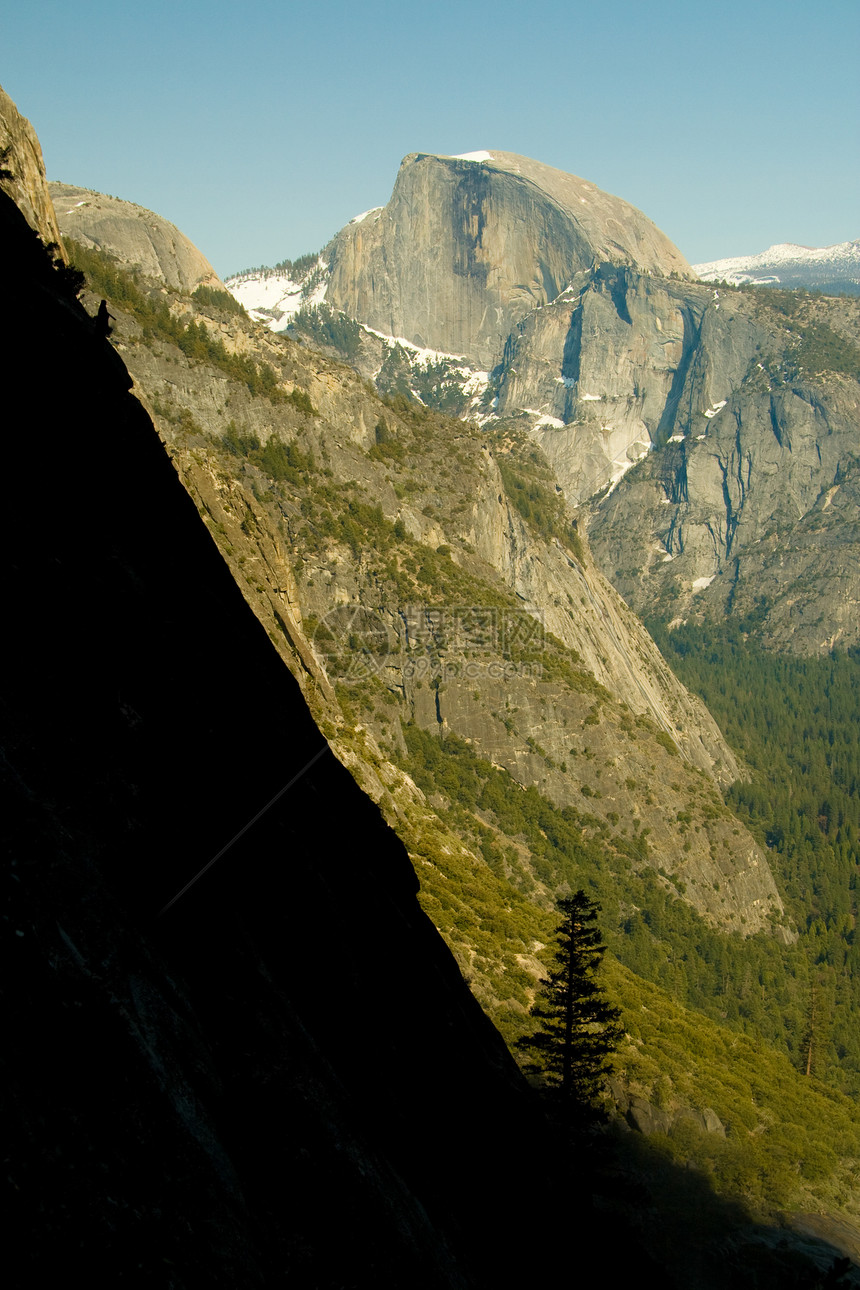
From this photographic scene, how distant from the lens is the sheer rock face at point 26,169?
39906mm

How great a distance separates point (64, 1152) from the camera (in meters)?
7.35

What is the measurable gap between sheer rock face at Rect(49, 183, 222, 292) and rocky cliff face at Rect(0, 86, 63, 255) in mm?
101749

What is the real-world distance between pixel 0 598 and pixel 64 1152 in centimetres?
628

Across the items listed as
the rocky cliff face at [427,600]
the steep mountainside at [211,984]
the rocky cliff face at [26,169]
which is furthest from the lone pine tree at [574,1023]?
the rocky cliff face at [427,600]

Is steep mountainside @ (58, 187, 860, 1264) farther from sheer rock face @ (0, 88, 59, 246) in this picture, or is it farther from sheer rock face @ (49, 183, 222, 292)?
sheer rock face @ (49, 183, 222, 292)

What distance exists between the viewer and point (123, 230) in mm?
149000

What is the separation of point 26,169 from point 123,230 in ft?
395

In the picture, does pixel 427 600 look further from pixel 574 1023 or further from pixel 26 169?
pixel 574 1023

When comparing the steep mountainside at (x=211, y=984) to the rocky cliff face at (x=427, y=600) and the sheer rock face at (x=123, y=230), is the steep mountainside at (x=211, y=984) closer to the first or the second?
the rocky cliff face at (x=427, y=600)

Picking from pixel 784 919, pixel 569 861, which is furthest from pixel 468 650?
pixel 784 919

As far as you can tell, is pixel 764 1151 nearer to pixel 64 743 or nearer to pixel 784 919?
pixel 64 743

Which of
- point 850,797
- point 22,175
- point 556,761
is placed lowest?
point 556,761

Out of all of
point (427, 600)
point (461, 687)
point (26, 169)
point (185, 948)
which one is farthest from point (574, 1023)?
point (427, 600)

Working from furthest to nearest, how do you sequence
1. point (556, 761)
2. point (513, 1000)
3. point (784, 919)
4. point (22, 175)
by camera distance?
1. point (784, 919)
2. point (556, 761)
3. point (513, 1000)
4. point (22, 175)
